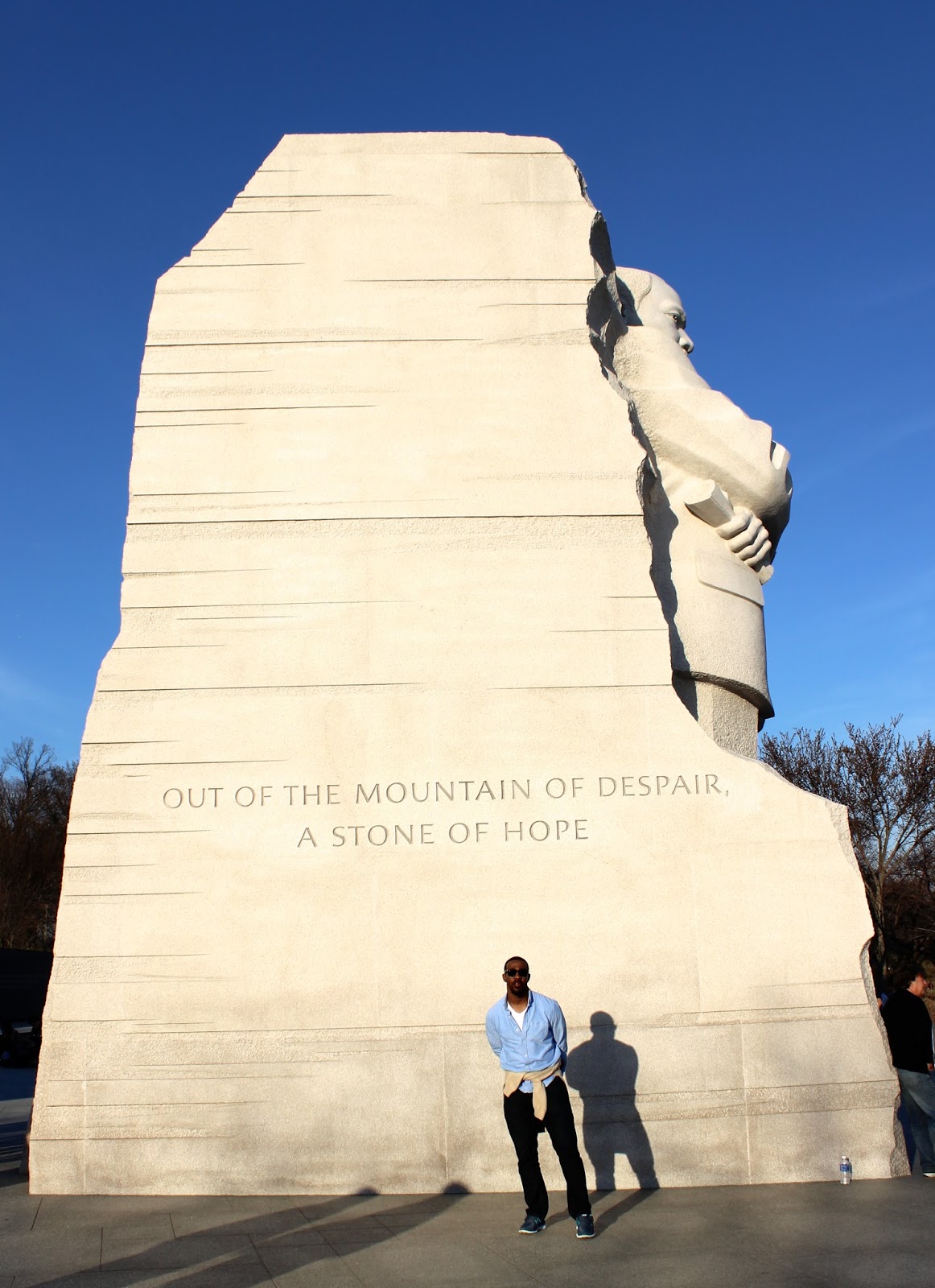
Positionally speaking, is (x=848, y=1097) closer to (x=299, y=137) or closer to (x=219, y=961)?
(x=219, y=961)

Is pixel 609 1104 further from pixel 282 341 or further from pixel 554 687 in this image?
pixel 282 341

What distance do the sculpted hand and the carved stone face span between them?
195 cm

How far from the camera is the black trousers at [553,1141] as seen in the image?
555cm

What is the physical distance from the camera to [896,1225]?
561cm

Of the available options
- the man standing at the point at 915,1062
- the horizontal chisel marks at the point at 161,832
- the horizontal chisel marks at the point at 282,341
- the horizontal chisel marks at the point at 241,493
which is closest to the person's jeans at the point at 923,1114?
the man standing at the point at 915,1062

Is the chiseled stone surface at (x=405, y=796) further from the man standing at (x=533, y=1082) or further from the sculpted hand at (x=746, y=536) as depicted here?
the sculpted hand at (x=746, y=536)

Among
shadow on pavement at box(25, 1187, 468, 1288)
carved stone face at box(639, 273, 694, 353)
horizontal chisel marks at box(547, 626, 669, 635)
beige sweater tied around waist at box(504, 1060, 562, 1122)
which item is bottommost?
shadow on pavement at box(25, 1187, 468, 1288)

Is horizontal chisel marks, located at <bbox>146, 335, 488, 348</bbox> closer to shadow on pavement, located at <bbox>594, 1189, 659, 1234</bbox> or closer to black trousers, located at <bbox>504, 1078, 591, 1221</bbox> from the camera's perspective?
black trousers, located at <bbox>504, 1078, 591, 1221</bbox>

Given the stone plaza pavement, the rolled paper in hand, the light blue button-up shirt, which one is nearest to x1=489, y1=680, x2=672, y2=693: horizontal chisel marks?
the rolled paper in hand

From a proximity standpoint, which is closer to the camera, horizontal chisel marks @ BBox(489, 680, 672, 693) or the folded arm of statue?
horizontal chisel marks @ BBox(489, 680, 672, 693)

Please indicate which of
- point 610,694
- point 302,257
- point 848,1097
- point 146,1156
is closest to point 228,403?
point 302,257

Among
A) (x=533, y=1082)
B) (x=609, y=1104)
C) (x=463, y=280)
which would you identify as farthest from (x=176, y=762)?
(x=463, y=280)

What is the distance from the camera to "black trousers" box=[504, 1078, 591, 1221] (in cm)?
555

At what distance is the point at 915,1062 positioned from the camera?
7.20 meters
